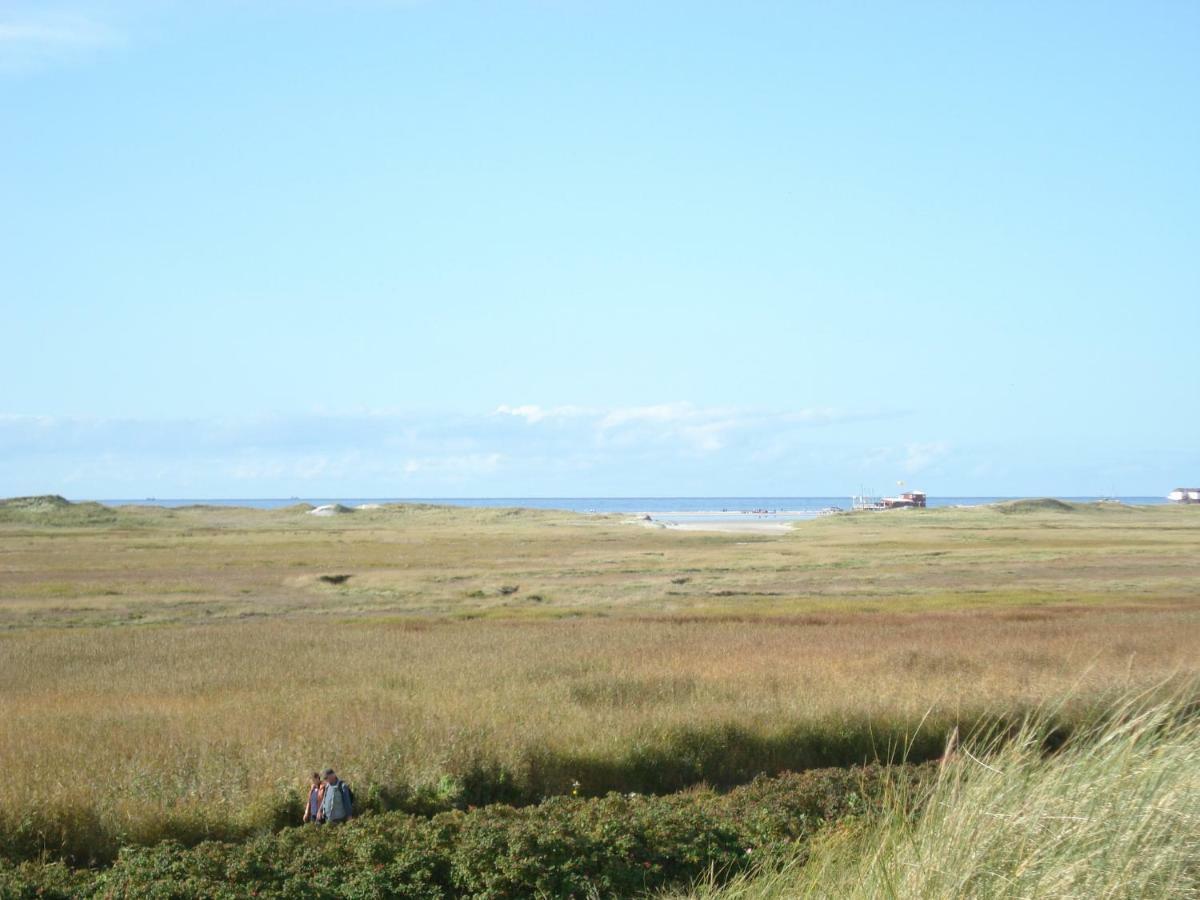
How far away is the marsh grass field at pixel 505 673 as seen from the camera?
14156mm

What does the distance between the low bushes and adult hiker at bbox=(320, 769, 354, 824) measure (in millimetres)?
400

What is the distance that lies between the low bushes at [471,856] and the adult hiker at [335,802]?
0.40 meters

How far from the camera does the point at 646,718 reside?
17.6 metres

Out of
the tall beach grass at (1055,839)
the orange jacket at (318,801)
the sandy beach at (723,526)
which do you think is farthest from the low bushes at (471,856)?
the sandy beach at (723,526)

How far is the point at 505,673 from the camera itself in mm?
22656

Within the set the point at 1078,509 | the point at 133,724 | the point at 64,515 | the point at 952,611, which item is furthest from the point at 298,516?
the point at 133,724

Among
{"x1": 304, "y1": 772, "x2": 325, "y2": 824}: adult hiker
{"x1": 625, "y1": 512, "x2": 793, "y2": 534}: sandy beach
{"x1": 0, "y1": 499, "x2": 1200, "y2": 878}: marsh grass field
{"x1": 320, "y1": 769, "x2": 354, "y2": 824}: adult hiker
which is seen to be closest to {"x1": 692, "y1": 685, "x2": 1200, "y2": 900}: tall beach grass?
{"x1": 0, "y1": 499, "x2": 1200, "y2": 878}: marsh grass field

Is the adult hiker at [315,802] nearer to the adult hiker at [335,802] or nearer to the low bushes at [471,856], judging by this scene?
the adult hiker at [335,802]

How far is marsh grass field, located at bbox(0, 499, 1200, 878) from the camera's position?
14.2 m

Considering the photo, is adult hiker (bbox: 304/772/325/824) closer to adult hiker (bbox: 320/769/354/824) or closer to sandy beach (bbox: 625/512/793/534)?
adult hiker (bbox: 320/769/354/824)

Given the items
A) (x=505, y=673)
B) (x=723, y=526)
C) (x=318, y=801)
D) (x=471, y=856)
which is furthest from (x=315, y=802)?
(x=723, y=526)

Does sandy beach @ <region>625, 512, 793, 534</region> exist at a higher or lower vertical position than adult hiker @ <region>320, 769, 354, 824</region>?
lower

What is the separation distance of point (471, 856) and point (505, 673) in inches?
461

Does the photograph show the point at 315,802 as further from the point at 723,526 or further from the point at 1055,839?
the point at 723,526
